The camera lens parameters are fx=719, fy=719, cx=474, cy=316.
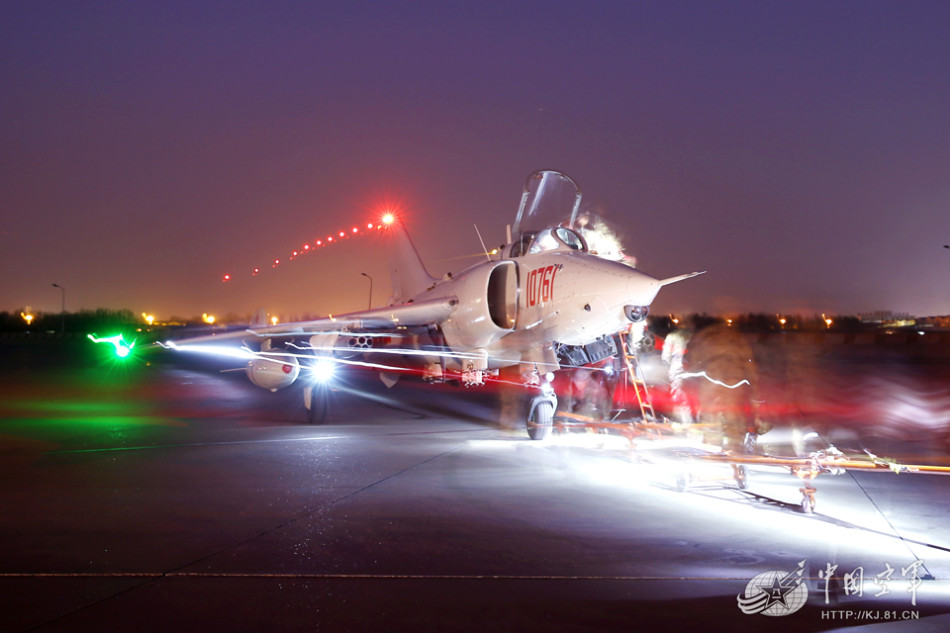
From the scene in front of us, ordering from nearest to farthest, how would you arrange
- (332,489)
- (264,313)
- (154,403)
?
(332,489)
(264,313)
(154,403)

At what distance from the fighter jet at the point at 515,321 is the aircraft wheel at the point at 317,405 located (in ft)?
0.06

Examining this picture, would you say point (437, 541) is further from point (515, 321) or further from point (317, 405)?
point (317, 405)

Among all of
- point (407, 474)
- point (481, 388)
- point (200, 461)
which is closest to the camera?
point (407, 474)

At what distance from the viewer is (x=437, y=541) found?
554 centimetres

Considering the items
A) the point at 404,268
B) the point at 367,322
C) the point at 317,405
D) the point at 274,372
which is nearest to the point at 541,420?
the point at 367,322

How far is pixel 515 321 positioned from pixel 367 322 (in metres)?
3.44

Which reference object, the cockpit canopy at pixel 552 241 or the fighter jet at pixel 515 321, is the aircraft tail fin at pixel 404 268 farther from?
the cockpit canopy at pixel 552 241

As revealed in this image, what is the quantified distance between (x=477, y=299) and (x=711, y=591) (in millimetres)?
7652

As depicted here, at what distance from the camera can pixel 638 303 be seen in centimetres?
940

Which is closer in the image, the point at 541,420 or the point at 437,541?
the point at 437,541

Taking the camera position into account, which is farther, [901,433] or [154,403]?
[154,403]

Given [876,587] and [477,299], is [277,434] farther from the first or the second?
[876,587]

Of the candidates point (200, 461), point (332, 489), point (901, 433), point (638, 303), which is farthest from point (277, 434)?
point (901, 433)

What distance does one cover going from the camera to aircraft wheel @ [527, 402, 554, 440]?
1096cm
